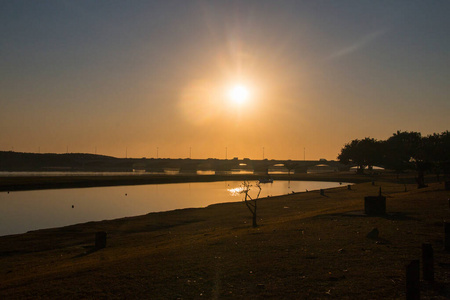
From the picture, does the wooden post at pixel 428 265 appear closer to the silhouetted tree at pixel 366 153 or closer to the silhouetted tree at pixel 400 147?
the silhouetted tree at pixel 400 147

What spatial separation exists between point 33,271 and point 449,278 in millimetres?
16440

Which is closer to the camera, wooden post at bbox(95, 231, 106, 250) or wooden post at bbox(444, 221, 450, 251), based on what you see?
wooden post at bbox(444, 221, 450, 251)

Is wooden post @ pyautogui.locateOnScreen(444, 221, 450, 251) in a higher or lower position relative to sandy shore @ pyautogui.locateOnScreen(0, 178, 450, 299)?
higher

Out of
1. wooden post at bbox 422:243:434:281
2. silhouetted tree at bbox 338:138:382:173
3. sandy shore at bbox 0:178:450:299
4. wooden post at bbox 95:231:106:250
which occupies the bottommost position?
wooden post at bbox 95:231:106:250

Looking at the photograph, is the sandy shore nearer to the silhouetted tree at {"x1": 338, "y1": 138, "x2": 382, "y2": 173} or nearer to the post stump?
the post stump

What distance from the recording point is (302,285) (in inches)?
405

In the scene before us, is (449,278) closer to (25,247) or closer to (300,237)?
(300,237)

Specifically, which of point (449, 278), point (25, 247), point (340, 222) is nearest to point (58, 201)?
point (25, 247)

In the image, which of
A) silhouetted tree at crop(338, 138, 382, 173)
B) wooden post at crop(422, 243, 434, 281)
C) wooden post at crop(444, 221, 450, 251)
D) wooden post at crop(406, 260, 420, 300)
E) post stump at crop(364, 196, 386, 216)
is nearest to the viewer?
wooden post at crop(406, 260, 420, 300)

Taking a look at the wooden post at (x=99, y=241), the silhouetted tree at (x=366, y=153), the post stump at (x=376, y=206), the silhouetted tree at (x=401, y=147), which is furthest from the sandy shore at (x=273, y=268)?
the silhouetted tree at (x=366, y=153)

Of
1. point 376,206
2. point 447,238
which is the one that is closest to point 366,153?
point 376,206

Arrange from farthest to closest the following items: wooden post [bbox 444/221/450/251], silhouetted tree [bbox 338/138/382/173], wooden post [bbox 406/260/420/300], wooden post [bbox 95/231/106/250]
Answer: silhouetted tree [bbox 338/138/382/173]
wooden post [bbox 95/231/106/250]
wooden post [bbox 444/221/450/251]
wooden post [bbox 406/260/420/300]

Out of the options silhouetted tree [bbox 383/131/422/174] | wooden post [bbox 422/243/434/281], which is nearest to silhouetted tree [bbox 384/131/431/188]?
silhouetted tree [bbox 383/131/422/174]

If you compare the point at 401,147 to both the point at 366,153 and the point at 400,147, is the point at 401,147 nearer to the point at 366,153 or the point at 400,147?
the point at 400,147
